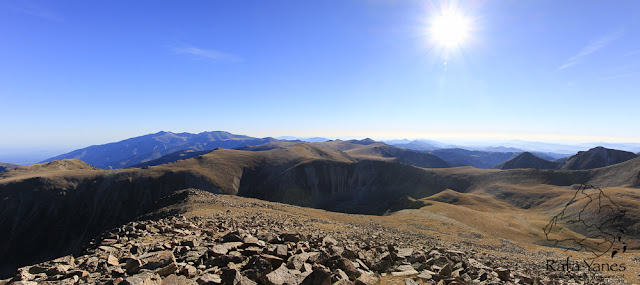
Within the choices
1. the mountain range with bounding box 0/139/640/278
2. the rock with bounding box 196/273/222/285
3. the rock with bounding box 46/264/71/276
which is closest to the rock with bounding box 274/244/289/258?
the rock with bounding box 196/273/222/285

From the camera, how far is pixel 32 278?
9.30 metres

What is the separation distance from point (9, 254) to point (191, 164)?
194 ft

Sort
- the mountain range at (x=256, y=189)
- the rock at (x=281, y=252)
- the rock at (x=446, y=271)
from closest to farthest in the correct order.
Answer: the rock at (x=281, y=252) < the rock at (x=446, y=271) < the mountain range at (x=256, y=189)

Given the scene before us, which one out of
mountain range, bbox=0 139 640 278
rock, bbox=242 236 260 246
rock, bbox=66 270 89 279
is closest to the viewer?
rock, bbox=66 270 89 279

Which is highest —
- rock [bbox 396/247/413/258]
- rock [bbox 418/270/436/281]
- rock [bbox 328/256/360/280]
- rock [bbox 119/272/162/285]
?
rock [bbox 119/272/162/285]

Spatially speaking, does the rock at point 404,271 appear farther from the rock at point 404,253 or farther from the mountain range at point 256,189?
the mountain range at point 256,189

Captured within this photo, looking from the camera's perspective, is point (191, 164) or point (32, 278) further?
point (191, 164)

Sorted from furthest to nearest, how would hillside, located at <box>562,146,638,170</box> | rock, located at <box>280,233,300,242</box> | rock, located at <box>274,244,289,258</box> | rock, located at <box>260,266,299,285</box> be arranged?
hillside, located at <box>562,146,638,170</box>, rock, located at <box>280,233,300,242</box>, rock, located at <box>274,244,289,258</box>, rock, located at <box>260,266,299,285</box>

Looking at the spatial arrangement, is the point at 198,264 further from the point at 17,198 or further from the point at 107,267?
the point at 17,198

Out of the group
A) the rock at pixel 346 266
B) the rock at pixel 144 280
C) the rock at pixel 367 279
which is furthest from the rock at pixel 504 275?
the rock at pixel 144 280

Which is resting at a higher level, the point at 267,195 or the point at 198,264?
the point at 198,264

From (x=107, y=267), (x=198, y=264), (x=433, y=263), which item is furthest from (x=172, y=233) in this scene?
(x=433, y=263)

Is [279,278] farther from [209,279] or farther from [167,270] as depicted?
[167,270]

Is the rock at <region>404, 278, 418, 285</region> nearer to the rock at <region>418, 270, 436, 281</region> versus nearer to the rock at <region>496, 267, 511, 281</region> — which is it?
the rock at <region>418, 270, 436, 281</region>
